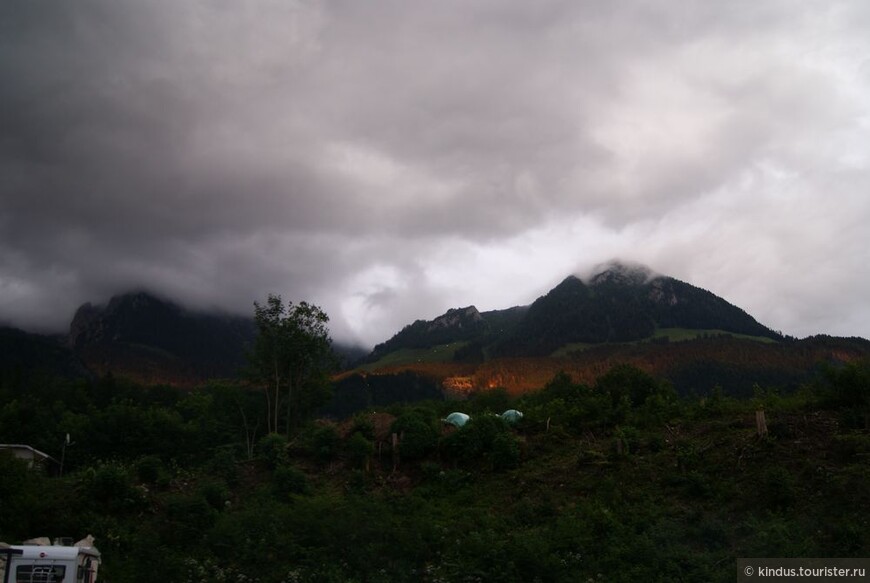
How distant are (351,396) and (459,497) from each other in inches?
2474

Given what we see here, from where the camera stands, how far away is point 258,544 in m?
19.9

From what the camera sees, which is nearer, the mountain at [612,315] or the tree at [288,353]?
the tree at [288,353]

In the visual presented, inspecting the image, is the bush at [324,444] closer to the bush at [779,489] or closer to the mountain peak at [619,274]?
the bush at [779,489]

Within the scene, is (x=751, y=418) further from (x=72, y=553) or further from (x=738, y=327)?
(x=738, y=327)

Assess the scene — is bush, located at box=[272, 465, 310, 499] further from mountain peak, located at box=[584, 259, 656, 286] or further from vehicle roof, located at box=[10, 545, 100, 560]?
mountain peak, located at box=[584, 259, 656, 286]

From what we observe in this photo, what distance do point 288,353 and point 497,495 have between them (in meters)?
20.7

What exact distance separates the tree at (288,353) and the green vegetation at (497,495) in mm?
8109

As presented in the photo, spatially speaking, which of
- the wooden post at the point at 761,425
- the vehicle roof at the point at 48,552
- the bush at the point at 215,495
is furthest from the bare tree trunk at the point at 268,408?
the wooden post at the point at 761,425

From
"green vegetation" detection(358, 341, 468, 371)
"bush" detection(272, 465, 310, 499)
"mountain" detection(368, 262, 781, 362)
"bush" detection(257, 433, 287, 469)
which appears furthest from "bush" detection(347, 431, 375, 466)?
"green vegetation" detection(358, 341, 468, 371)

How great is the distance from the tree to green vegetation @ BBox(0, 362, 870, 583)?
811 cm

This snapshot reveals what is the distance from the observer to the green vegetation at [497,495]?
18031mm

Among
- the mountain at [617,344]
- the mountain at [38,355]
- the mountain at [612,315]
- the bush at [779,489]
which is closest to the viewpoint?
the bush at [779,489]

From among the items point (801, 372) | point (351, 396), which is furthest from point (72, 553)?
point (801, 372)

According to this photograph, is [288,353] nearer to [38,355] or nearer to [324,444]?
[324,444]
